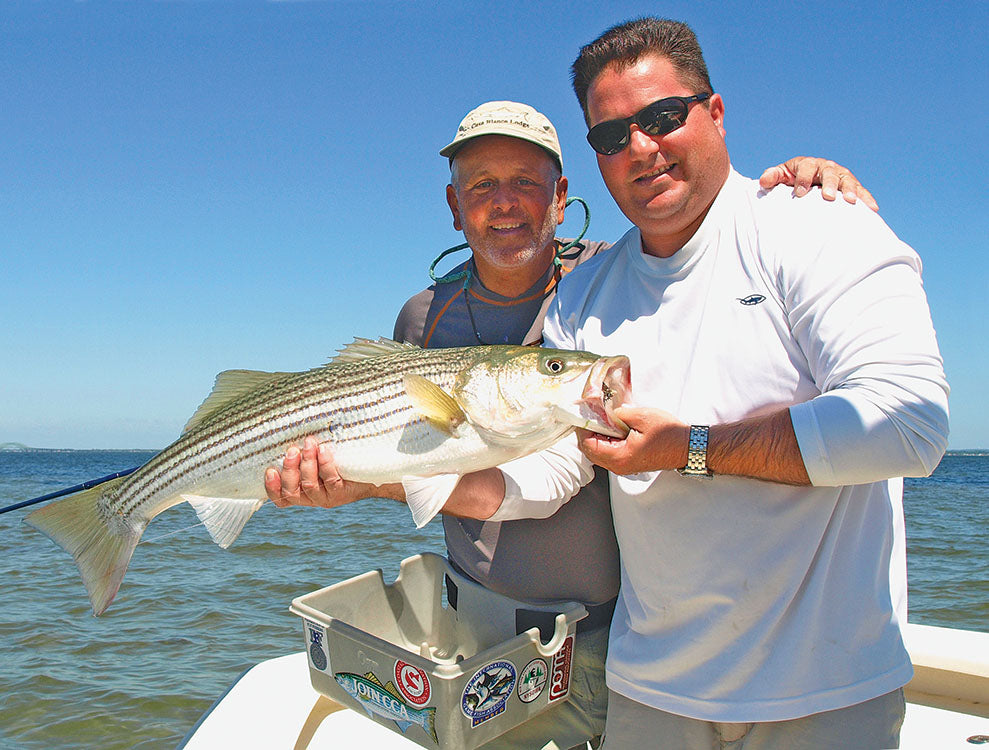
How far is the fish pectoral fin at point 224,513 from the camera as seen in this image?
3234 mm

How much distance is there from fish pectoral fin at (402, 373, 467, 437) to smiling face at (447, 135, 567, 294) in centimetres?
85

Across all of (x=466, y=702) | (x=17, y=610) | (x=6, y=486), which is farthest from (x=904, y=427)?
(x=6, y=486)

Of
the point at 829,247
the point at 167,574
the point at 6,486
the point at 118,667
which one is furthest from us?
the point at 6,486

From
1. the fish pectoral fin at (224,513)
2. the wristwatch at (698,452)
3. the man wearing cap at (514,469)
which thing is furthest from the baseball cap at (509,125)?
the fish pectoral fin at (224,513)

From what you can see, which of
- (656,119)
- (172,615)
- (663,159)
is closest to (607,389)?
(663,159)

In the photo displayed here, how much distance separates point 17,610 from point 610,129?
9.40 meters

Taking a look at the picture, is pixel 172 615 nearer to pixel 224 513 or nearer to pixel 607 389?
pixel 224 513

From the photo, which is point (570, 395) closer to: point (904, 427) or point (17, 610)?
point (904, 427)

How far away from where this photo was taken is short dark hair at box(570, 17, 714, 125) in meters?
2.59

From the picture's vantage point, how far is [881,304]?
1.97 meters

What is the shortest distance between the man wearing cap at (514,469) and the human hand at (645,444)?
640mm

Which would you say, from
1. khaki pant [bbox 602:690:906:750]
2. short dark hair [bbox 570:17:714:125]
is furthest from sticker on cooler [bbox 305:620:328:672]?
short dark hair [bbox 570:17:714:125]

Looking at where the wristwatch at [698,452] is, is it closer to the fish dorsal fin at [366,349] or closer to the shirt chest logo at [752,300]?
the shirt chest logo at [752,300]

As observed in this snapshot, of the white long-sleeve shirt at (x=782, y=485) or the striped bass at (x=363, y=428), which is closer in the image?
the white long-sleeve shirt at (x=782, y=485)
